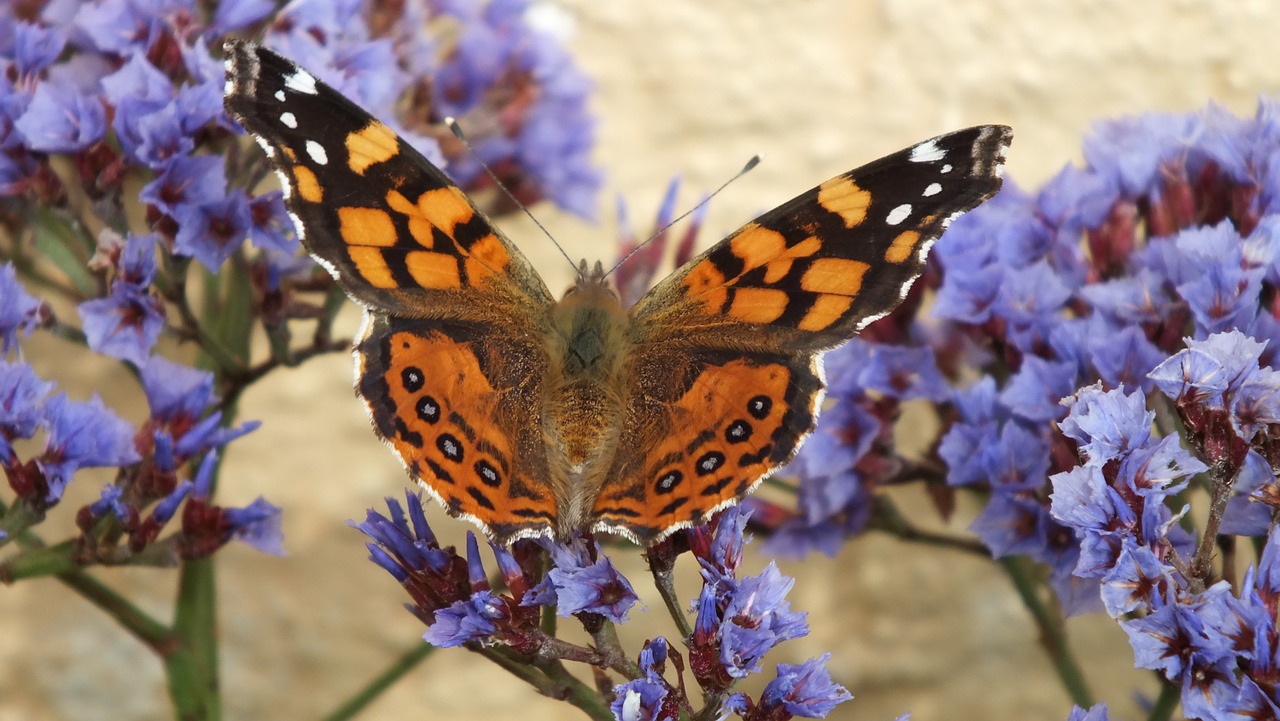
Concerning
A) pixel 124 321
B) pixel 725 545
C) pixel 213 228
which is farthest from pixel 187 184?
pixel 725 545

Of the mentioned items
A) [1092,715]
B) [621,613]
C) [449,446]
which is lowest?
[1092,715]

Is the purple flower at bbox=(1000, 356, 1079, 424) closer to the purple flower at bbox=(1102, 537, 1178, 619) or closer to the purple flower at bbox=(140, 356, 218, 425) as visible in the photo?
the purple flower at bbox=(1102, 537, 1178, 619)

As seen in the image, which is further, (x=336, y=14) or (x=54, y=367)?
(x=54, y=367)

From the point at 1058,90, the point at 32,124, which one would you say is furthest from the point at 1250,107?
the point at 32,124

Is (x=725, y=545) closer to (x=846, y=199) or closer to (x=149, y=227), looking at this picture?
(x=846, y=199)

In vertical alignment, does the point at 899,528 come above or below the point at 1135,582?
above

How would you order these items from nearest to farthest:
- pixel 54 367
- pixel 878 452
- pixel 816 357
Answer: pixel 816 357, pixel 878 452, pixel 54 367

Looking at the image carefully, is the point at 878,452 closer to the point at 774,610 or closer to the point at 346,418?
the point at 774,610

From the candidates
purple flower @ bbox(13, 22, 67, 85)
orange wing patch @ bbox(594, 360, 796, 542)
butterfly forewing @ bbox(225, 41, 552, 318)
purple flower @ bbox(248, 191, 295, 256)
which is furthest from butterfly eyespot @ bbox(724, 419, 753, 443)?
purple flower @ bbox(13, 22, 67, 85)
